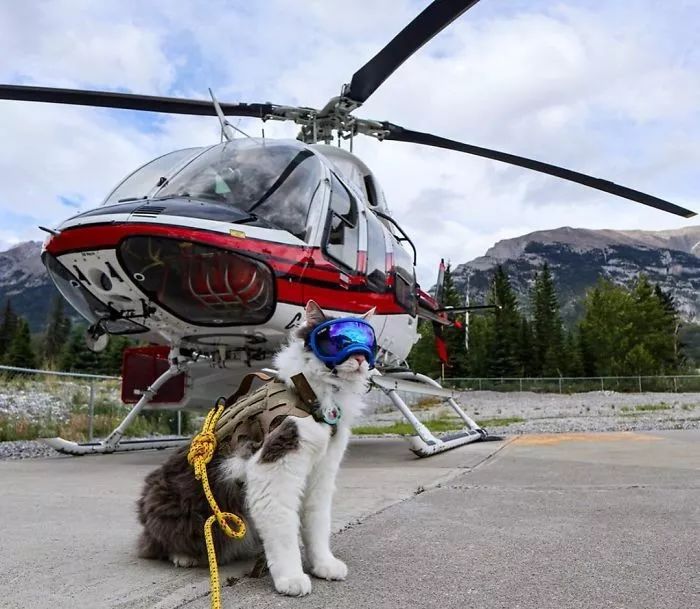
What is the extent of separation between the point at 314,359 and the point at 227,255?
3764 millimetres

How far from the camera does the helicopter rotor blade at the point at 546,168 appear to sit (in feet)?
31.9

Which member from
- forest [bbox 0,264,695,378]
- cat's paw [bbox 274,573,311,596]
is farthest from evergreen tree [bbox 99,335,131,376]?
cat's paw [bbox 274,573,311,596]

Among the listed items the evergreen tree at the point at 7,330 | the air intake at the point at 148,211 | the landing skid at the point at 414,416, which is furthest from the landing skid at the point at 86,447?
the evergreen tree at the point at 7,330

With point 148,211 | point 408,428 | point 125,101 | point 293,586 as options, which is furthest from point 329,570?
point 408,428

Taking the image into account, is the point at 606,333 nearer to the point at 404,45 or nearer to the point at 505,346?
the point at 505,346

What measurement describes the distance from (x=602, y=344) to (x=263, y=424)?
202 ft

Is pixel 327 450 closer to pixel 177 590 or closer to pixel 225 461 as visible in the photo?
pixel 225 461

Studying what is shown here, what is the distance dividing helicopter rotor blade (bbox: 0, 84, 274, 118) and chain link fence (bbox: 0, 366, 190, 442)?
427 centimetres

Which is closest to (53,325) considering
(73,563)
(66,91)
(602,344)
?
(602,344)

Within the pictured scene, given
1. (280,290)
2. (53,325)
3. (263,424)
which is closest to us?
(263,424)

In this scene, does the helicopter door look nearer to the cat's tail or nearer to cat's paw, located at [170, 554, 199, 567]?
the cat's tail

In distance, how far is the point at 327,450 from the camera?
2609 mm

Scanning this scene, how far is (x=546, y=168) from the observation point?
998 centimetres

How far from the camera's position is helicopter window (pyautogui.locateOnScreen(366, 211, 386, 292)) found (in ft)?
27.2
